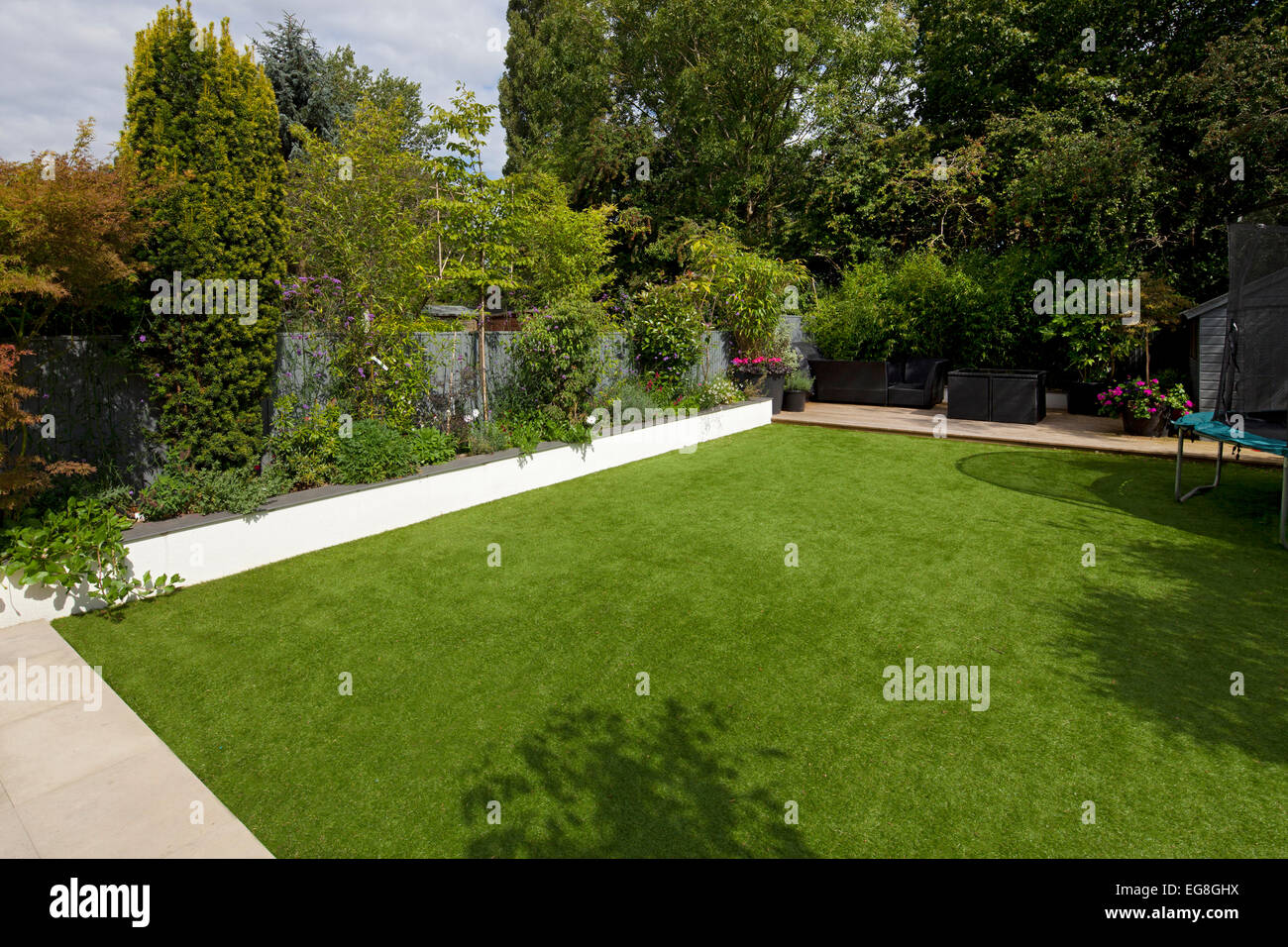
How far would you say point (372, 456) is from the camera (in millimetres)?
6102

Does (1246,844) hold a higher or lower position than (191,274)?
lower

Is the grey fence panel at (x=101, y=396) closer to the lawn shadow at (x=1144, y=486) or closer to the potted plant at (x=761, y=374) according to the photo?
the lawn shadow at (x=1144, y=486)

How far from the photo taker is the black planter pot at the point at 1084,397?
11.1 metres

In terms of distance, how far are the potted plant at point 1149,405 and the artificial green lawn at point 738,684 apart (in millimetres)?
3591

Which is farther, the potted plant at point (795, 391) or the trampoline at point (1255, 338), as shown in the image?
the potted plant at point (795, 391)

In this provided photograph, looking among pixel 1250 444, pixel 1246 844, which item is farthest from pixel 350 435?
pixel 1250 444

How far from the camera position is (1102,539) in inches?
217

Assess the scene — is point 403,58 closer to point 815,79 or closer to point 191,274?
point 815,79

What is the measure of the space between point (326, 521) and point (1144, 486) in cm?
814

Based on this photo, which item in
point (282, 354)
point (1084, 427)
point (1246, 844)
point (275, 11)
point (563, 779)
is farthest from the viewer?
point (275, 11)

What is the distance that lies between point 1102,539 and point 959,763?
3.77 metres

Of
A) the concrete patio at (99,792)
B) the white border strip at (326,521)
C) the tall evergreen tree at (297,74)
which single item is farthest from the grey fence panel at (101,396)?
the tall evergreen tree at (297,74)

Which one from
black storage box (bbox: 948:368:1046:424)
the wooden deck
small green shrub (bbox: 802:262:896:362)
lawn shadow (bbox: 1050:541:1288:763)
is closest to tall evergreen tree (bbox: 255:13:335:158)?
small green shrub (bbox: 802:262:896:362)

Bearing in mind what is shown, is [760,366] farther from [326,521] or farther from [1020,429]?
[326,521]
